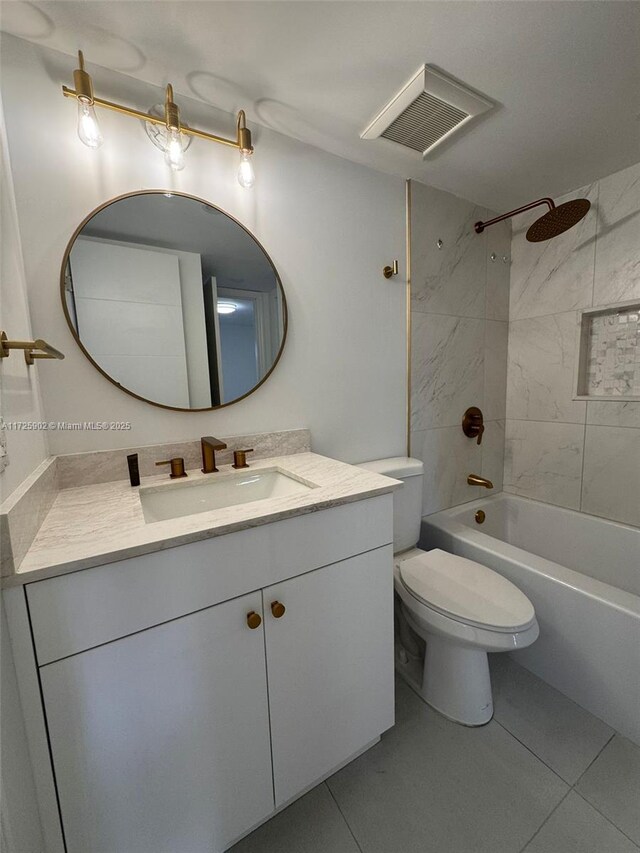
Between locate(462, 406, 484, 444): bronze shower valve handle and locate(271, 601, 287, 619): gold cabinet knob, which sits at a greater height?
locate(462, 406, 484, 444): bronze shower valve handle

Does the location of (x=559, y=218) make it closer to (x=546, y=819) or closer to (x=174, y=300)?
(x=174, y=300)

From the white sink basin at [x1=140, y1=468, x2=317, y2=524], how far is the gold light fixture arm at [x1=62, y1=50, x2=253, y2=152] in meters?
1.07

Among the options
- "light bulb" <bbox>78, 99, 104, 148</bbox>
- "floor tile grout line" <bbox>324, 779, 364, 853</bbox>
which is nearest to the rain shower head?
"light bulb" <bbox>78, 99, 104, 148</bbox>

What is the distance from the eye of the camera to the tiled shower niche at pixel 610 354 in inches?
64.6

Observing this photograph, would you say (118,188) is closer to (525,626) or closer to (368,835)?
(525,626)

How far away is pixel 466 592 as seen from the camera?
46.9 inches

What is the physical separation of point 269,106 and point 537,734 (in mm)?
2352

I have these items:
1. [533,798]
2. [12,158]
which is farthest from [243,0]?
[533,798]

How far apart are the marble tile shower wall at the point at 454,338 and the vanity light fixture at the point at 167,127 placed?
0.87 meters

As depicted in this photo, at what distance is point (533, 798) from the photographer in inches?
38.7

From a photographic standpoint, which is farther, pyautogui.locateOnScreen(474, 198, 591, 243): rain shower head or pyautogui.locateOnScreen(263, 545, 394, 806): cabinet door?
pyautogui.locateOnScreen(474, 198, 591, 243): rain shower head

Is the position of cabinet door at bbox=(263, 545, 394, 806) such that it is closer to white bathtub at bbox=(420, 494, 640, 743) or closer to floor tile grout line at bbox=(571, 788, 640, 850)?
floor tile grout line at bbox=(571, 788, 640, 850)

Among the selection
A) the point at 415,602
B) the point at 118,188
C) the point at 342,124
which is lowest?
the point at 415,602

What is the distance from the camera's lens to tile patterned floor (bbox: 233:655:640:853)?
897 millimetres
